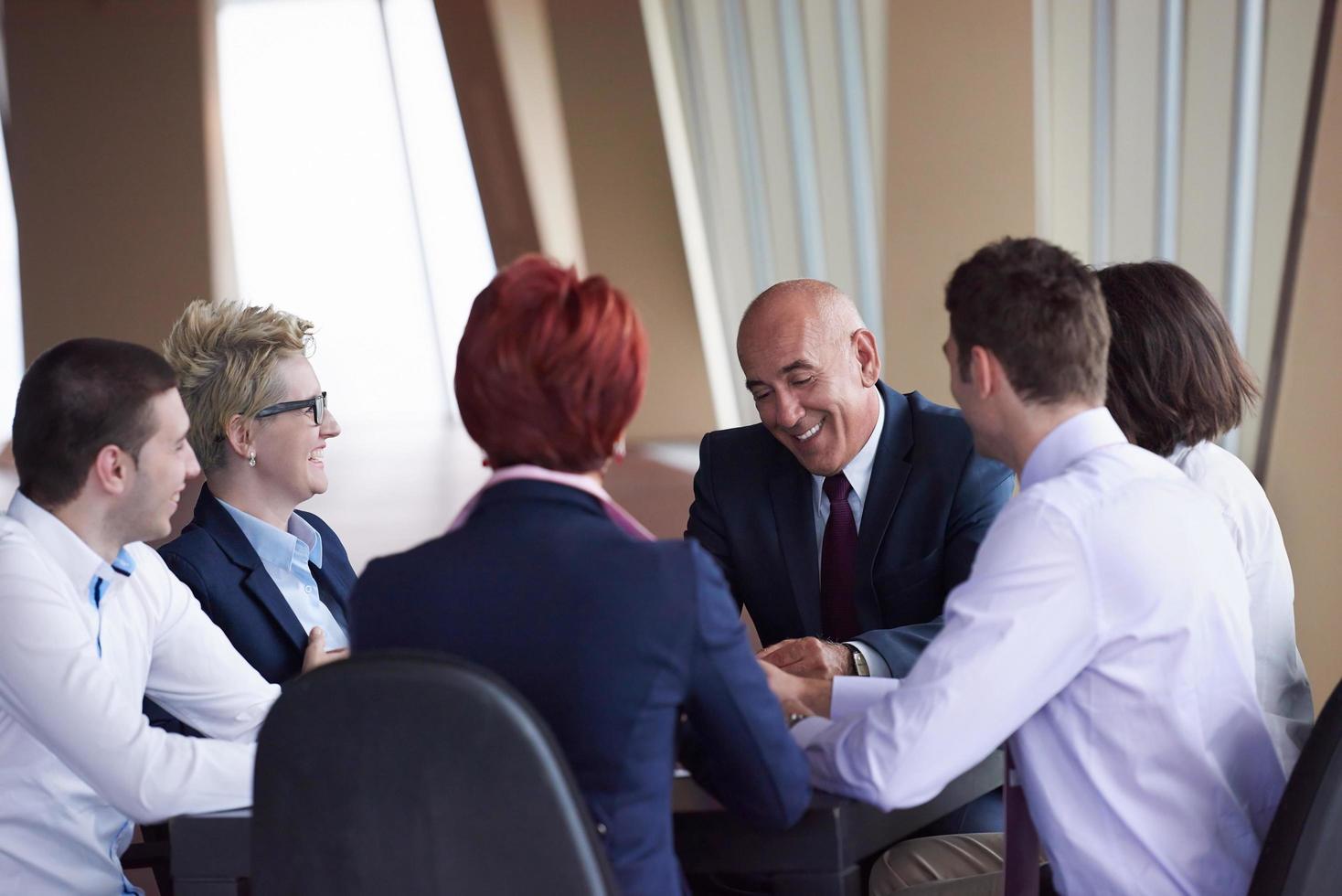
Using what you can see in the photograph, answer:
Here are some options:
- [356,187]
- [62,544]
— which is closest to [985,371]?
[62,544]

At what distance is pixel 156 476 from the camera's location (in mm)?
1857

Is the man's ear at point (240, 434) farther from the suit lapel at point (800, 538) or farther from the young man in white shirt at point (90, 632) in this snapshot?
the suit lapel at point (800, 538)

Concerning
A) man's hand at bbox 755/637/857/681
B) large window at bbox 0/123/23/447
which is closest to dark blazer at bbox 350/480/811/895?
man's hand at bbox 755/637/857/681

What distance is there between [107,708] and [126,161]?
1017 cm

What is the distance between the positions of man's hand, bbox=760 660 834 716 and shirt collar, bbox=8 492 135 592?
972mm

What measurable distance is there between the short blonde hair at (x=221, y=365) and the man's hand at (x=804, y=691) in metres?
1.15

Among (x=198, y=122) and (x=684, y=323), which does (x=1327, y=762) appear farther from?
(x=198, y=122)

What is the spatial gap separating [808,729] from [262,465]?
4.11 feet

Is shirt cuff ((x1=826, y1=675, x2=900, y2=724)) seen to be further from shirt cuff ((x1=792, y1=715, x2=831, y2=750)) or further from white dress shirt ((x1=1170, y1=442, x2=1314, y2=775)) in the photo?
white dress shirt ((x1=1170, y1=442, x2=1314, y2=775))

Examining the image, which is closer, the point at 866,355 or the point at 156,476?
the point at 156,476

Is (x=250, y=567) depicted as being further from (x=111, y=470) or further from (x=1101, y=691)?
(x=1101, y=691)

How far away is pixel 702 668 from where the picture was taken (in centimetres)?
135

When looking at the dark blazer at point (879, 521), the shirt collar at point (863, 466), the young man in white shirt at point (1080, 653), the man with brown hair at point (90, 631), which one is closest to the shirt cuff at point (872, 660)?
the dark blazer at point (879, 521)

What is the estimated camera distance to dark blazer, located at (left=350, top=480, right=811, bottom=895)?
4.31ft
